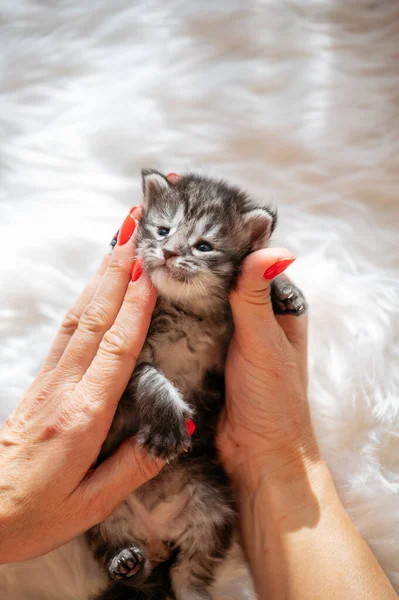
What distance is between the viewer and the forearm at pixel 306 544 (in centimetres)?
117

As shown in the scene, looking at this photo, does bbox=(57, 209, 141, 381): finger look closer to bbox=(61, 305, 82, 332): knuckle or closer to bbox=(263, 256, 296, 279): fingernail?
bbox=(61, 305, 82, 332): knuckle

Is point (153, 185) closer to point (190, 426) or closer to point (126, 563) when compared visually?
point (190, 426)

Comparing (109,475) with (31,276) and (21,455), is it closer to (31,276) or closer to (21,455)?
(21,455)

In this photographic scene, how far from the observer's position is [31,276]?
155 cm

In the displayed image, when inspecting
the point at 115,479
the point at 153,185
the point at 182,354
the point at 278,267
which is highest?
the point at 153,185

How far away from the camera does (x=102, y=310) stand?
1310mm

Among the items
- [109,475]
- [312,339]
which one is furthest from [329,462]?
[109,475]

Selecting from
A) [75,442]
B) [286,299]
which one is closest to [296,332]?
[286,299]

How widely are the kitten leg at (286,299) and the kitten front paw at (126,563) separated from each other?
0.63 meters

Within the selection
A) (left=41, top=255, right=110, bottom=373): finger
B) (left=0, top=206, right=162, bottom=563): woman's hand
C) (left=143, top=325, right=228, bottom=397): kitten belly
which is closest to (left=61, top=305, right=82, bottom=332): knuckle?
(left=41, top=255, right=110, bottom=373): finger

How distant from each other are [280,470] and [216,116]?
3.53 feet

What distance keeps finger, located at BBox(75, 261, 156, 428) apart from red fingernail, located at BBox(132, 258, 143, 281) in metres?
0.01

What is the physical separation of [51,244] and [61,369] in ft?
1.54

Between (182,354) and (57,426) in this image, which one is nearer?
(57,426)
